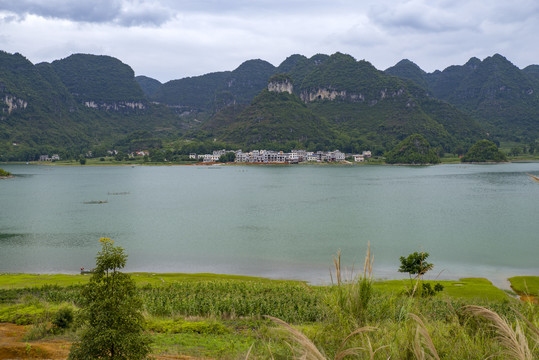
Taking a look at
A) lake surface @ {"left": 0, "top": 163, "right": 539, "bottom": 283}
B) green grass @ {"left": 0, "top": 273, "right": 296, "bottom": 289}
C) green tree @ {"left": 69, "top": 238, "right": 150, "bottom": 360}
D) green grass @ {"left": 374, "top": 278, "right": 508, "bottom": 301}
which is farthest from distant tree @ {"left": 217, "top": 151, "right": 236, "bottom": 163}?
green tree @ {"left": 69, "top": 238, "right": 150, "bottom": 360}

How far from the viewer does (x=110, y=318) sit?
6.84 meters

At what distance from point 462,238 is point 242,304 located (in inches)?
1109

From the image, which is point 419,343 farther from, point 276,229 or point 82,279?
point 276,229

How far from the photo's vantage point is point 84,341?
270 inches

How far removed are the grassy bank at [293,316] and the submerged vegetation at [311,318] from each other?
3 cm

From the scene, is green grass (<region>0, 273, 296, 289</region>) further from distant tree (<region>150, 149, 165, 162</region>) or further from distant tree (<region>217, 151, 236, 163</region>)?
distant tree (<region>150, 149, 165, 162</region>)

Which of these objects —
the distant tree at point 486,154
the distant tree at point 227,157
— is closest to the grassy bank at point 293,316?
the distant tree at point 227,157

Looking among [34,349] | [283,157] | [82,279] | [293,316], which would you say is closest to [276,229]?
[82,279]

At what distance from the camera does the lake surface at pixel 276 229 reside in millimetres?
28094

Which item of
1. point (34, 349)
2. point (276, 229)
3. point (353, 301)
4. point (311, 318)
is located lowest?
point (276, 229)

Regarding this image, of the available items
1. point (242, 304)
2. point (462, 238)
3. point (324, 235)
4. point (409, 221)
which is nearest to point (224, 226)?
point (324, 235)

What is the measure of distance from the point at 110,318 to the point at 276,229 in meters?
33.4

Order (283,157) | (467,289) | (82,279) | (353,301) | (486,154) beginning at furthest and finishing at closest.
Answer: (283,157), (486,154), (82,279), (467,289), (353,301)

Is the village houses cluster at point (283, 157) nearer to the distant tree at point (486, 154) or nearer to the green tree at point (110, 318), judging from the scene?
the distant tree at point (486, 154)
